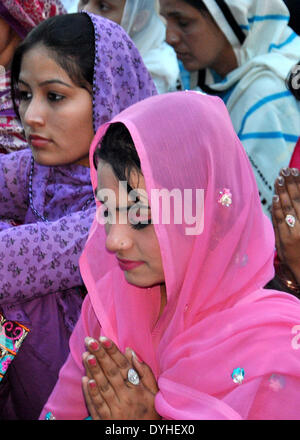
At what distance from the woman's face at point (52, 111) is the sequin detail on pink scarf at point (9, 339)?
518 mm

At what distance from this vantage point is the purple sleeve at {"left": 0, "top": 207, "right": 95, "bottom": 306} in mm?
1696

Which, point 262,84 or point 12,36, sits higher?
point 12,36

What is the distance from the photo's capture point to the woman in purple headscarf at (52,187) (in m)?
1.73

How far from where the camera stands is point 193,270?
1.36 meters

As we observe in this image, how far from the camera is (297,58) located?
8.95ft

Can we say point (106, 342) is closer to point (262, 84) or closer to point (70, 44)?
point (70, 44)

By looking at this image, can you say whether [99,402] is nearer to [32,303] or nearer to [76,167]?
[32,303]

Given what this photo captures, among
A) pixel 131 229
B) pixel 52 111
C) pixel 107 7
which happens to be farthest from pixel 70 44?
pixel 107 7

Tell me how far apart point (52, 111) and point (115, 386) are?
88 cm

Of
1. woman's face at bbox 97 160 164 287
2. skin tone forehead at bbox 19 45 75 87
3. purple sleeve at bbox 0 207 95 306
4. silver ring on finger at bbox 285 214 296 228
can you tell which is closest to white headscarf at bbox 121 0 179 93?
skin tone forehead at bbox 19 45 75 87

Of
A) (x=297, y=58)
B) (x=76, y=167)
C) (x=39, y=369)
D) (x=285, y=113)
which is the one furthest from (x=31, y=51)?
(x=297, y=58)

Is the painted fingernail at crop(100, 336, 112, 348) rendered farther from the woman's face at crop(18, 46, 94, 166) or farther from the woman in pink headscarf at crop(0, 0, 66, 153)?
the woman in pink headscarf at crop(0, 0, 66, 153)

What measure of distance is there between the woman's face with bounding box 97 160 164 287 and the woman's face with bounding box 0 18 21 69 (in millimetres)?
1420

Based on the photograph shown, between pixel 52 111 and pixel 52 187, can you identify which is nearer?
pixel 52 111
